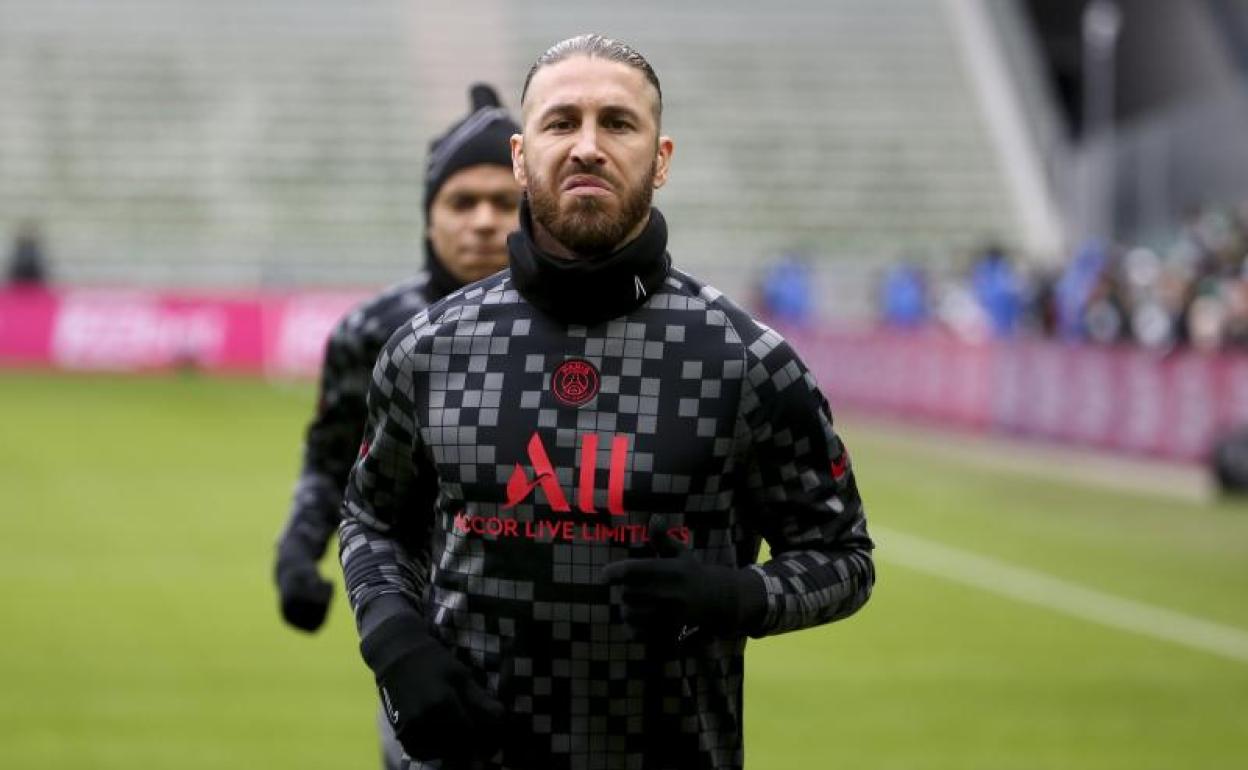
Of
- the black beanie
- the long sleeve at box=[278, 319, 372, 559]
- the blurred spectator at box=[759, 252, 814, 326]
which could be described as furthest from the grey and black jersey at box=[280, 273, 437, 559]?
the blurred spectator at box=[759, 252, 814, 326]

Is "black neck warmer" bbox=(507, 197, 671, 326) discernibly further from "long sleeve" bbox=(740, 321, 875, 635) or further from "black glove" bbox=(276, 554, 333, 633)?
"black glove" bbox=(276, 554, 333, 633)

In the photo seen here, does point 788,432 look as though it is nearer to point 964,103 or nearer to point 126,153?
point 126,153

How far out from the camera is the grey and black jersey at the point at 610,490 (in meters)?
3.83

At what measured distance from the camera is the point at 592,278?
3812 mm

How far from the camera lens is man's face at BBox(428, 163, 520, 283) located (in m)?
5.86

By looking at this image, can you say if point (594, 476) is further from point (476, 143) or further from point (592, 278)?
point (476, 143)

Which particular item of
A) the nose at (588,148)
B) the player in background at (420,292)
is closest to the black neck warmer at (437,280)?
the player in background at (420,292)

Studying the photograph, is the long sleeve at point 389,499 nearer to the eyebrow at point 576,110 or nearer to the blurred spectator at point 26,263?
the eyebrow at point 576,110

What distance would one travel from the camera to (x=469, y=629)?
12.8ft

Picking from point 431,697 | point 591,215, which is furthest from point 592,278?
point 431,697

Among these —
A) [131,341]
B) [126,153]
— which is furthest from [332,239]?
[131,341]

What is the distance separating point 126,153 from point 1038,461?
27294 millimetres

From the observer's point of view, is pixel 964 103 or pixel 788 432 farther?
pixel 964 103

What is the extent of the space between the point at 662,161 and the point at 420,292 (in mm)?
2126
